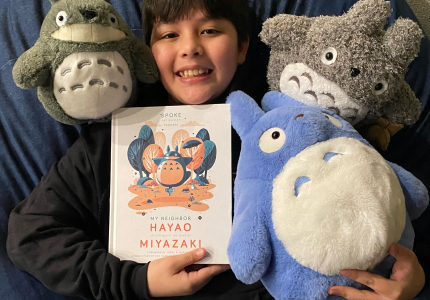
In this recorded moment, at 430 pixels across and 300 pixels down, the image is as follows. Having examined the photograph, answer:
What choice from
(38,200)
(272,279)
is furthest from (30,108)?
(272,279)

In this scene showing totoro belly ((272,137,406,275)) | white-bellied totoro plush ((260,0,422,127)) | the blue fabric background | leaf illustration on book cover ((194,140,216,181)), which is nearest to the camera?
totoro belly ((272,137,406,275))

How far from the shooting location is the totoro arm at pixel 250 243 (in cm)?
49

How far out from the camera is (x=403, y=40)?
0.54m

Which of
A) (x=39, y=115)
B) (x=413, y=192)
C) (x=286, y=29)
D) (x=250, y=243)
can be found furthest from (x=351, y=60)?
(x=39, y=115)

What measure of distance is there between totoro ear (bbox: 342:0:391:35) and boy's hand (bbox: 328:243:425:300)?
36 cm

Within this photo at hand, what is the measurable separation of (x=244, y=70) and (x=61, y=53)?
43 centimetres

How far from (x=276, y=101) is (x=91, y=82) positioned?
0.37m

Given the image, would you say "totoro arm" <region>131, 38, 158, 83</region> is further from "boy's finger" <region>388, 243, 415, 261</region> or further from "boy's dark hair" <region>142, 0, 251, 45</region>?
"boy's finger" <region>388, 243, 415, 261</region>

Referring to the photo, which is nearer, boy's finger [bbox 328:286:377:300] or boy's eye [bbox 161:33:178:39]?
boy's finger [bbox 328:286:377:300]

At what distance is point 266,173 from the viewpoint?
540mm

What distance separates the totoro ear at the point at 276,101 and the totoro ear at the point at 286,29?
96 mm

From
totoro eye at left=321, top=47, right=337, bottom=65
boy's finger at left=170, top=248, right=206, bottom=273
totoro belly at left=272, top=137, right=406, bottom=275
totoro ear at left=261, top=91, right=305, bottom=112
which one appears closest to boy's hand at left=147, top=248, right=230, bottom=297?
boy's finger at left=170, top=248, right=206, bottom=273

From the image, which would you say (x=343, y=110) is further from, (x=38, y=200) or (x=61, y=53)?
(x=38, y=200)

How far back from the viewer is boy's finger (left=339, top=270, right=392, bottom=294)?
48cm
